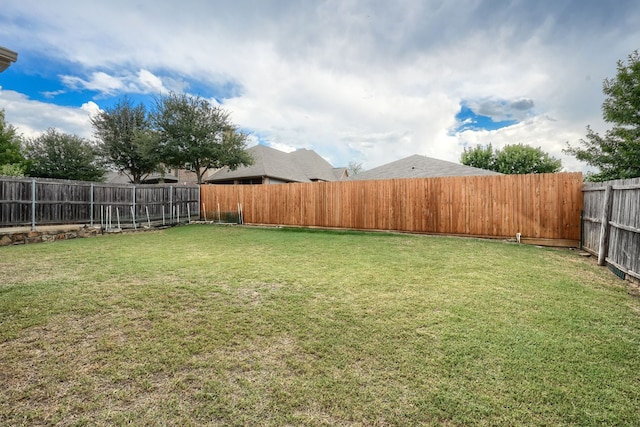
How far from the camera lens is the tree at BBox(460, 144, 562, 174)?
29188 mm

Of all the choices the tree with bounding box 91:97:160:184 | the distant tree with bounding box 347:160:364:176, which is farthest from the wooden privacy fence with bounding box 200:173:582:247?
the distant tree with bounding box 347:160:364:176

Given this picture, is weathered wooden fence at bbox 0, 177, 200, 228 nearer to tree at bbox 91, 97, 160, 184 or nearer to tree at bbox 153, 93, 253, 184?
tree at bbox 153, 93, 253, 184

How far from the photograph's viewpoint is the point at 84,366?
2.01m

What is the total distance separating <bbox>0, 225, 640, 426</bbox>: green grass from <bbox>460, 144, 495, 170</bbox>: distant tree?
30732 mm

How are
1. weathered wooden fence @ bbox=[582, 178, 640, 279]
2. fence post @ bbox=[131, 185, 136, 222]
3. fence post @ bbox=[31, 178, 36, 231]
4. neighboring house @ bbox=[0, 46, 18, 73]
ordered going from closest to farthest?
1. neighboring house @ bbox=[0, 46, 18, 73]
2. weathered wooden fence @ bbox=[582, 178, 640, 279]
3. fence post @ bbox=[31, 178, 36, 231]
4. fence post @ bbox=[131, 185, 136, 222]

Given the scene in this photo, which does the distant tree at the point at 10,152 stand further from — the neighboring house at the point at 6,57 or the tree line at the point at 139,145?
the neighboring house at the point at 6,57

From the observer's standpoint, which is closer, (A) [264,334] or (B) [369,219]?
(A) [264,334]

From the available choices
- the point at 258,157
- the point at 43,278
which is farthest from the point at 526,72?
the point at 258,157

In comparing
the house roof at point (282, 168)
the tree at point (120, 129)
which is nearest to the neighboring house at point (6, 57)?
the house roof at point (282, 168)

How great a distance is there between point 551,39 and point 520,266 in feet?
23.6

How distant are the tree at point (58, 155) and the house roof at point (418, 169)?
23007mm

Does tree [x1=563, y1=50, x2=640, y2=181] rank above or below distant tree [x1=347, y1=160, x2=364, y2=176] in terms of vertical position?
below

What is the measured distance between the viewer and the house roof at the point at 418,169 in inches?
527

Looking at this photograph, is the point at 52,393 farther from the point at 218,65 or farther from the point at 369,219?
the point at 218,65
